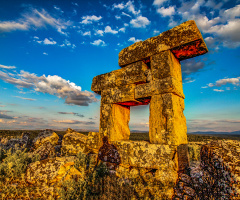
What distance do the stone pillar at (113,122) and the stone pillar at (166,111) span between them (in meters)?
1.14

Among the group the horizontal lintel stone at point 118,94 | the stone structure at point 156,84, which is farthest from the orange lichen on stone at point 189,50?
the horizontal lintel stone at point 118,94

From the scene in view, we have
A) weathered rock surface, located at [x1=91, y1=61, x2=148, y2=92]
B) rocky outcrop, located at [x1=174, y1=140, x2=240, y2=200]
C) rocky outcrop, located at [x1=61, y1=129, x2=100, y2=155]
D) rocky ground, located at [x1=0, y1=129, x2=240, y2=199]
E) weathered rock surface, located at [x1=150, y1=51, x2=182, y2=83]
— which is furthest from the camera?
rocky outcrop, located at [x1=61, y1=129, x2=100, y2=155]

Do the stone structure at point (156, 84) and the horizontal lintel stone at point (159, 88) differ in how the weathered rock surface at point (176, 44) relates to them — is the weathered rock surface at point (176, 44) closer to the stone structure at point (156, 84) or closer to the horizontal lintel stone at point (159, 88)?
the stone structure at point (156, 84)

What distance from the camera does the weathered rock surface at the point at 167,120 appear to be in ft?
9.80

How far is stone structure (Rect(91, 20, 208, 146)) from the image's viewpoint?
3.07m

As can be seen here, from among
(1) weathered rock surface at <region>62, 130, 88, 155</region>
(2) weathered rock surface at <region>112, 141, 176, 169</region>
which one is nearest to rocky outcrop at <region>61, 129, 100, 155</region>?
(1) weathered rock surface at <region>62, 130, 88, 155</region>

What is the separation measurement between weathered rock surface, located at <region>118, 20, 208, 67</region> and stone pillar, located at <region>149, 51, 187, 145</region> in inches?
6.8

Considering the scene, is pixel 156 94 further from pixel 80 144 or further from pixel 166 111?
pixel 80 144

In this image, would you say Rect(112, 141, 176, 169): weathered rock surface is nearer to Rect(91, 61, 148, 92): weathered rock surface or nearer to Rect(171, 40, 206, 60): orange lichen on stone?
Rect(91, 61, 148, 92): weathered rock surface

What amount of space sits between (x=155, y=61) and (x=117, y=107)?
1.66m

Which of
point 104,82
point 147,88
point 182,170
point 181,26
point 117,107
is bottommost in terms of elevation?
point 182,170

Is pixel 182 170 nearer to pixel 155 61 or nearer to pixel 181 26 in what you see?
pixel 155 61

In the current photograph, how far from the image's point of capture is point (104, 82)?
14.8 feet

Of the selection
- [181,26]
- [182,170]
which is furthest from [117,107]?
[181,26]
